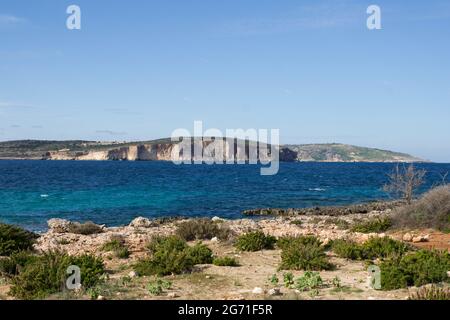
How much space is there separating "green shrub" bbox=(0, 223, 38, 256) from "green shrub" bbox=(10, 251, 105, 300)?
A: 536 centimetres

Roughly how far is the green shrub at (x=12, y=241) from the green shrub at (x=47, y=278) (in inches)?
211

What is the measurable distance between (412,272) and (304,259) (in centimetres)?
287

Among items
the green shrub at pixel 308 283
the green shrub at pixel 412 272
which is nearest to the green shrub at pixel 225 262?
the green shrub at pixel 308 283

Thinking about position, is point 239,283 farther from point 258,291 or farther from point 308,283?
point 308,283

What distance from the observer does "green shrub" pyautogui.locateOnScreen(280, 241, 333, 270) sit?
12.1 m

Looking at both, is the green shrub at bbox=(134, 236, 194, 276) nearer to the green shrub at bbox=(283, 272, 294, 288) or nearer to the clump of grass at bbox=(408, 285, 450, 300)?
the green shrub at bbox=(283, 272, 294, 288)

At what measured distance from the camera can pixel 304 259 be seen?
12234mm

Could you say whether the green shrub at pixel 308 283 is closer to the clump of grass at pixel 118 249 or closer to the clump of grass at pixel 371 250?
the clump of grass at pixel 371 250

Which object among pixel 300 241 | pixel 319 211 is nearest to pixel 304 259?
pixel 300 241

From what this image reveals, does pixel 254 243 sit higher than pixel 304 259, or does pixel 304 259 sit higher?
pixel 304 259

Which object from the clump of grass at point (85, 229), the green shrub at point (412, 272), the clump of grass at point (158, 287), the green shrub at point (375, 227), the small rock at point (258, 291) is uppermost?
the green shrub at point (412, 272)

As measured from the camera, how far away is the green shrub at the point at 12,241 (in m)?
15.5
